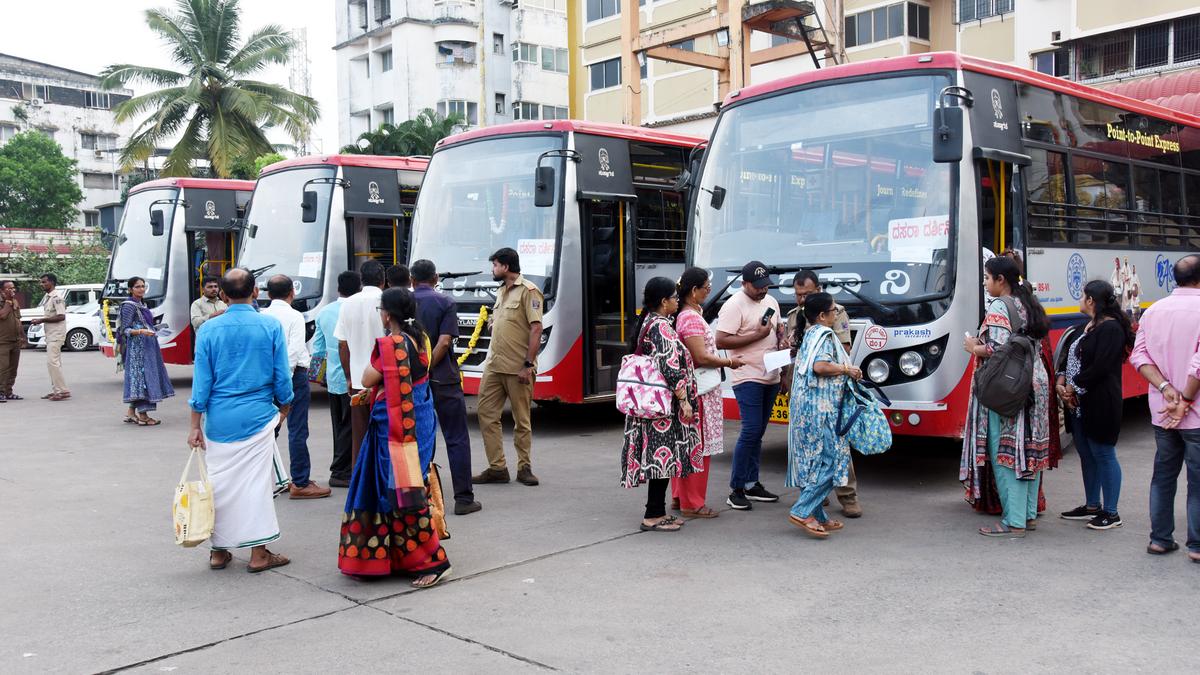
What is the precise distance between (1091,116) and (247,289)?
7.52 m

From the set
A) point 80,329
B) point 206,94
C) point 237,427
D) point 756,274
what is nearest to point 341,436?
point 237,427

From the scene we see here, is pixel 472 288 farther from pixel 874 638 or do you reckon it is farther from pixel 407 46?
pixel 407 46

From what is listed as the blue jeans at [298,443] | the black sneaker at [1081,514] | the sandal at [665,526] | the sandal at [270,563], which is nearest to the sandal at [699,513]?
the sandal at [665,526]

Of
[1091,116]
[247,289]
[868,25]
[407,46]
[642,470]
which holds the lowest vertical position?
[642,470]

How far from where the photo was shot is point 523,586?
538 cm

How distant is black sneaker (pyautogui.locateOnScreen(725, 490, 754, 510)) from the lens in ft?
23.3

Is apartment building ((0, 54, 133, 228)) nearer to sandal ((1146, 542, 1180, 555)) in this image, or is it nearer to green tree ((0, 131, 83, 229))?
green tree ((0, 131, 83, 229))

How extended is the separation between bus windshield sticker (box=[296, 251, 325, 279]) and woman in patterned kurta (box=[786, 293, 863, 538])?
8647mm

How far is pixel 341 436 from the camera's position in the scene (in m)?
8.09

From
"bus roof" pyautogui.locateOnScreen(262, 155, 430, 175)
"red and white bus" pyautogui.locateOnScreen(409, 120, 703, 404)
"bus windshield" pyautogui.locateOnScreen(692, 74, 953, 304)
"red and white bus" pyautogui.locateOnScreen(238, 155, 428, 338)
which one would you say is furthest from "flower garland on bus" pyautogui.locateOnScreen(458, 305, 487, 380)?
"bus roof" pyautogui.locateOnScreen(262, 155, 430, 175)

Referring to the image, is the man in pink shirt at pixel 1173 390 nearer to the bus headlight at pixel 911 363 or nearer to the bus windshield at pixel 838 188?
the bus headlight at pixel 911 363

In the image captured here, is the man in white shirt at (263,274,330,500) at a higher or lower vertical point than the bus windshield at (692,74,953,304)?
lower

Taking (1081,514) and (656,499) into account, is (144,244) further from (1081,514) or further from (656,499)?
(1081,514)

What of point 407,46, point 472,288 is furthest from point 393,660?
point 407,46
